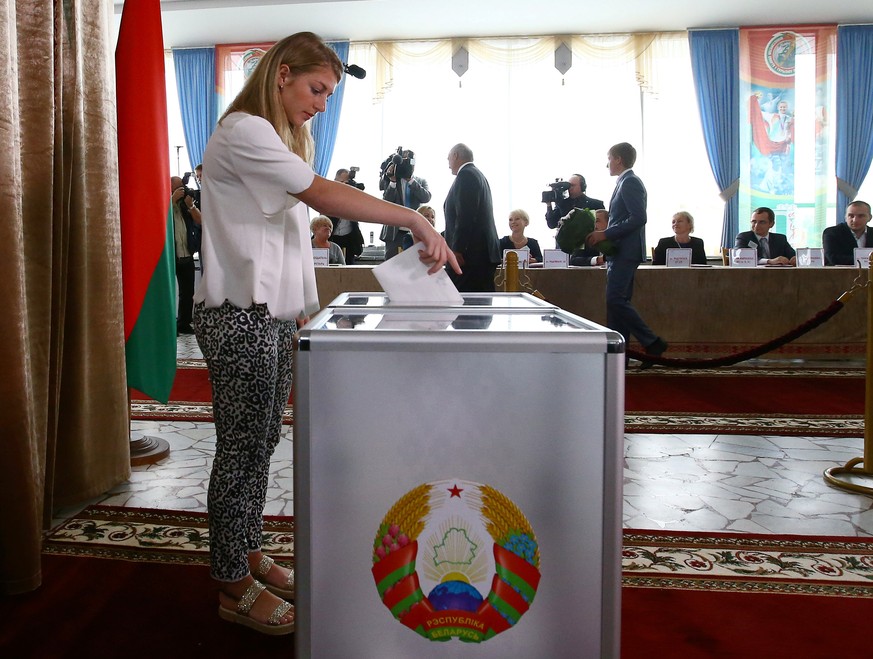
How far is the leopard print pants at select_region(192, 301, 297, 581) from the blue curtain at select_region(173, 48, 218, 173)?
7.58 metres

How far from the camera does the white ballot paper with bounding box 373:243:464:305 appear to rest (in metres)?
1.40

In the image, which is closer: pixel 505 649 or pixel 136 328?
pixel 505 649

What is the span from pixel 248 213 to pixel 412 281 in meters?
0.31

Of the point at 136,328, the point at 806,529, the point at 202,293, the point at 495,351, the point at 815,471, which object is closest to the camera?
the point at 495,351

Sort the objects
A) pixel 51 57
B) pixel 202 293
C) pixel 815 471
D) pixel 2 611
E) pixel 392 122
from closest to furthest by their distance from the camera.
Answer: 1. pixel 202 293
2. pixel 2 611
3. pixel 51 57
4. pixel 815 471
5. pixel 392 122

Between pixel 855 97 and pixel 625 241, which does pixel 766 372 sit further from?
pixel 855 97

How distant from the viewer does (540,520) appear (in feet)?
3.58

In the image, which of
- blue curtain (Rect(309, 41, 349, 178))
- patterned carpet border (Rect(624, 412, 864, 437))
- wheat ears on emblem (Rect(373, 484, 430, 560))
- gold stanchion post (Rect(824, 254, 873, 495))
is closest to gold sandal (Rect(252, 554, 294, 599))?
wheat ears on emblem (Rect(373, 484, 430, 560))

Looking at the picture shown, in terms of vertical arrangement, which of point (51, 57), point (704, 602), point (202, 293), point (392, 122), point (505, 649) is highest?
point (392, 122)

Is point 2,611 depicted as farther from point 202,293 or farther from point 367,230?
point 367,230

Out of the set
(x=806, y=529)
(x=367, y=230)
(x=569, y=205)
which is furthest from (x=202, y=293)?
(x=367, y=230)

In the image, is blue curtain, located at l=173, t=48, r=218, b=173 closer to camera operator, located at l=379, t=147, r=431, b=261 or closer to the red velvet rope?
camera operator, located at l=379, t=147, r=431, b=261

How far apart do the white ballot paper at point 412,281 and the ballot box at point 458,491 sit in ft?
0.96

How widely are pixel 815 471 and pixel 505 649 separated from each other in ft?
6.55
